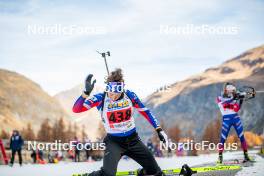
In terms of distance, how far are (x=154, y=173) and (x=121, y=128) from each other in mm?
857

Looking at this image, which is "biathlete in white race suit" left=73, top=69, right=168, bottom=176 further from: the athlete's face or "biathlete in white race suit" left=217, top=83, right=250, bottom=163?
"biathlete in white race suit" left=217, top=83, right=250, bottom=163

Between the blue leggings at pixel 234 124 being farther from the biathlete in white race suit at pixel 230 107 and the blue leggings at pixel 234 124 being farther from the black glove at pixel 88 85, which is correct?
the black glove at pixel 88 85

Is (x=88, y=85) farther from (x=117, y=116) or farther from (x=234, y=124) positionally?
(x=234, y=124)

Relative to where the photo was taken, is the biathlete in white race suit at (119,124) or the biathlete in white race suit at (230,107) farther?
the biathlete in white race suit at (230,107)

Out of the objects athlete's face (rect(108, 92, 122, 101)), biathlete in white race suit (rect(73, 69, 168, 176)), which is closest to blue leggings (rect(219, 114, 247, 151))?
biathlete in white race suit (rect(73, 69, 168, 176))

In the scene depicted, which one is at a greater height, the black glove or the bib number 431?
the black glove

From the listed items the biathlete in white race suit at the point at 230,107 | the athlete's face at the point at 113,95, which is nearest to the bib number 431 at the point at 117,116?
the athlete's face at the point at 113,95

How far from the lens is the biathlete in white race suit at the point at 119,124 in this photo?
7.16 meters

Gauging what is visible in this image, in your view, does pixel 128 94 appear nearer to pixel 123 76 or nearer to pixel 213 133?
pixel 123 76

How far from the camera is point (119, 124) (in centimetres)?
731

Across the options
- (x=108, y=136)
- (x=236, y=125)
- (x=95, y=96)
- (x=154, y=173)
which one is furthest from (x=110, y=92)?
(x=236, y=125)

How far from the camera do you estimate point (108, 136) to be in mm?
7398

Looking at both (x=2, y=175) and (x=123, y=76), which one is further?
(x=2, y=175)

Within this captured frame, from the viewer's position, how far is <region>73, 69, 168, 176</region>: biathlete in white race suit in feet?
23.5
